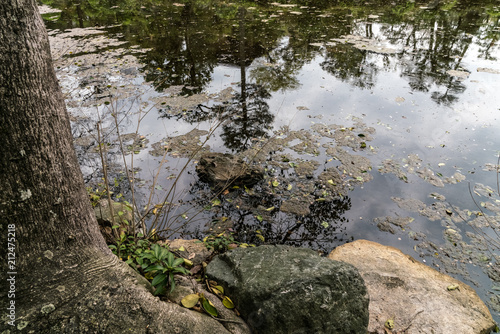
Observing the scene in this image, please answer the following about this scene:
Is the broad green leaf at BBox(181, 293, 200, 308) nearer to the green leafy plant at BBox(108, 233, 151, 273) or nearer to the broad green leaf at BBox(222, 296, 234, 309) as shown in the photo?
the broad green leaf at BBox(222, 296, 234, 309)

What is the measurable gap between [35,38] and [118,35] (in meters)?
9.61

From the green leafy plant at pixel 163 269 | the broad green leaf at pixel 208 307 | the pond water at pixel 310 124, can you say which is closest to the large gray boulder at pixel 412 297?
the pond water at pixel 310 124

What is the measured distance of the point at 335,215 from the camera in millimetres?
3637

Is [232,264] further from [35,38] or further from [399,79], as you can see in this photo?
[399,79]

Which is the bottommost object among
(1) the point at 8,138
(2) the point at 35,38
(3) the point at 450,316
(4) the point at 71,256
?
(3) the point at 450,316

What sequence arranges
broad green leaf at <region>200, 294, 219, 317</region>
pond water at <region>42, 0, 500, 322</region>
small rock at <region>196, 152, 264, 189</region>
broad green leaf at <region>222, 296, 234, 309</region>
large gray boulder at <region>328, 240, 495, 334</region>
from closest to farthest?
1. broad green leaf at <region>200, 294, 219, 317</region>
2. broad green leaf at <region>222, 296, 234, 309</region>
3. large gray boulder at <region>328, 240, 495, 334</region>
4. pond water at <region>42, 0, 500, 322</region>
5. small rock at <region>196, 152, 264, 189</region>

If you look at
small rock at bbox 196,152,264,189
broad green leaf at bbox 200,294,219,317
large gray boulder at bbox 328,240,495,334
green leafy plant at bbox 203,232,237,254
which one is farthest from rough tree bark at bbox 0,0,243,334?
small rock at bbox 196,152,264,189

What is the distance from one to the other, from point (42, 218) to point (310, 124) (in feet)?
15.2

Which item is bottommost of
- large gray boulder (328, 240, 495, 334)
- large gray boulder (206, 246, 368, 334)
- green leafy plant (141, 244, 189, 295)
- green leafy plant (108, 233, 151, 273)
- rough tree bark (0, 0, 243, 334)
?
large gray boulder (328, 240, 495, 334)

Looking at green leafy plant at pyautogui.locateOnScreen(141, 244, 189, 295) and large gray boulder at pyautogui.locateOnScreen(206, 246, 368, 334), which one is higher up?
green leafy plant at pyautogui.locateOnScreen(141, 244, 189, 295)

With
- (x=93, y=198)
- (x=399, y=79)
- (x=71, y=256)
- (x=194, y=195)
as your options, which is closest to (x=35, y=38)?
(x=71, y=256)

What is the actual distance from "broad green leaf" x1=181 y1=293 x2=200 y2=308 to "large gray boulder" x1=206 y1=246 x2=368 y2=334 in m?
0.34

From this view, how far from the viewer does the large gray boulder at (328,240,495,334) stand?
2.44 m

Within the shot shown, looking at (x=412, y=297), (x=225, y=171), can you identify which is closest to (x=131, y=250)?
(x=225, y=171)
